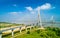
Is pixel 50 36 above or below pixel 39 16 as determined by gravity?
below

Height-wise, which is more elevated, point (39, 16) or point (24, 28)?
point (39, 16)

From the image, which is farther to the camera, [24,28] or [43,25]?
[43,25]

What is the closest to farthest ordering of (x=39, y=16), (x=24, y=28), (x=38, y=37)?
(x=38, y=37) < (x=24, y=28) < (x=39, y=16)

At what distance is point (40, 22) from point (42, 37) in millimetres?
10377

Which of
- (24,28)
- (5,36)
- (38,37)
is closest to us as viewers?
(5,36)

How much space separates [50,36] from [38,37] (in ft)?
4.45

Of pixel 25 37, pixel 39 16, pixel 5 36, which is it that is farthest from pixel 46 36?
pixel 39 16

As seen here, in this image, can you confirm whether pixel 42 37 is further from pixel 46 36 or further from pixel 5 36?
pixel 5 36

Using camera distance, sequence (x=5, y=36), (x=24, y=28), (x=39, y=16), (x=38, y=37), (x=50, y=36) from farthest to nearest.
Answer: (x=39, y=16)
(x=24, y=28)
(x=50, y=36)
(x=38, y=37)
(x=5, y=36)

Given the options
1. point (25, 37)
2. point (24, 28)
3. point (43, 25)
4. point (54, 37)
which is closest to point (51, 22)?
point (43, 25)

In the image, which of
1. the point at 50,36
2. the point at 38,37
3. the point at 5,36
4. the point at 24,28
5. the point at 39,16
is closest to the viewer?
the point at 5,36

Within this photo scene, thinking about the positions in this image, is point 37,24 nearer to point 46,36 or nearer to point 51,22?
point 51,22

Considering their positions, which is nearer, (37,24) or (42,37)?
(42,37)

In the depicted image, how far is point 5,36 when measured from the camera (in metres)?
11.1
